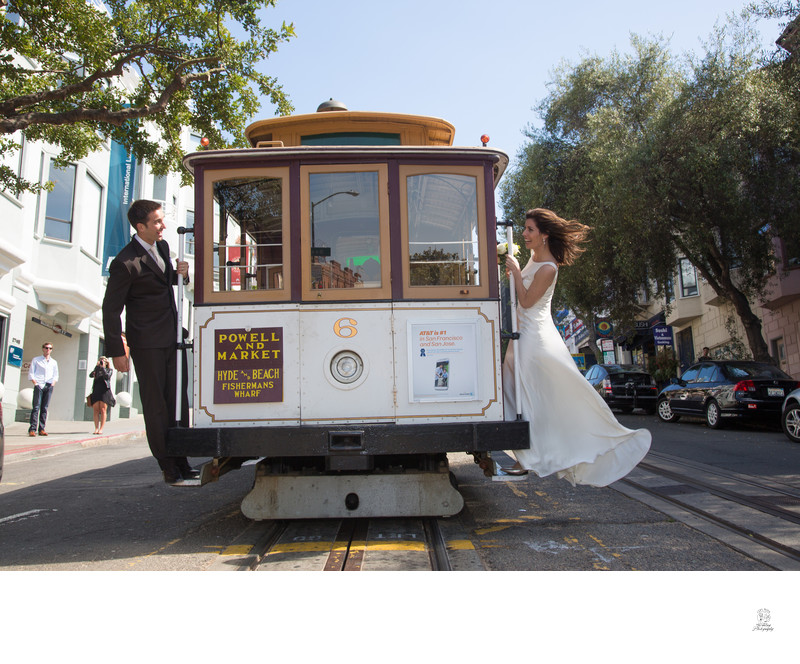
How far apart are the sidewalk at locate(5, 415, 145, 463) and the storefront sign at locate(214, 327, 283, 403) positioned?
732cm

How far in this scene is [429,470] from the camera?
5.12 metres

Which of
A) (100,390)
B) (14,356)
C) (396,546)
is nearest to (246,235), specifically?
(396,546)

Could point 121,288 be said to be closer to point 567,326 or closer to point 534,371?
point 534,371

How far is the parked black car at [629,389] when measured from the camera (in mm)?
19578

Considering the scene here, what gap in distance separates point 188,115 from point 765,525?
10093mm

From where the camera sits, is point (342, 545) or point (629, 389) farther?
point (629, 389)

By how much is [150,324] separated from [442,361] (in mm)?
2214

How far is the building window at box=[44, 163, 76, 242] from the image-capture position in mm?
17625

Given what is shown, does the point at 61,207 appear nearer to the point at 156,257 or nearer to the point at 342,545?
the point at 156,257

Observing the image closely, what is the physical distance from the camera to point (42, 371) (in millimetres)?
13555

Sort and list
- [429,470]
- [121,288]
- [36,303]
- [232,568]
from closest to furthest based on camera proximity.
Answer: [232,568] → [121,288] → [429,470] → [36,303]

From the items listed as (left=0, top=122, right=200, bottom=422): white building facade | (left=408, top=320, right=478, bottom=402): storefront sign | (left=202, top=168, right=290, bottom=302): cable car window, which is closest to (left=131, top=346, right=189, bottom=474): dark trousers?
(left=202, top=168, right=290, bottom=302): cable car window

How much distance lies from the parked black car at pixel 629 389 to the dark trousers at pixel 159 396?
1654 cm

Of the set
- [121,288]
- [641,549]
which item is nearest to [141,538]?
[121,288]
